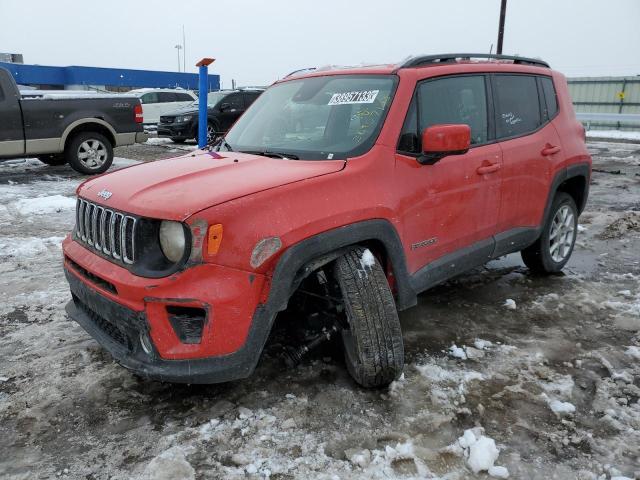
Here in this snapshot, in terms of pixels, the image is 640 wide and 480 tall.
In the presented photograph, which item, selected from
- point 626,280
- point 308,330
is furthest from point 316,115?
point 626,280

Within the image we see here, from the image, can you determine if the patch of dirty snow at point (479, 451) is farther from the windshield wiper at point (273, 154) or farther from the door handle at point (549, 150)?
the door handle at point (549, 150)

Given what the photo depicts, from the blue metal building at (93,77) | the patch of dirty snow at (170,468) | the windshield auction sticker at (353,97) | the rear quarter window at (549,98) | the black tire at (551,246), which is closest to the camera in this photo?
the patch of dirty snow at (170,468)

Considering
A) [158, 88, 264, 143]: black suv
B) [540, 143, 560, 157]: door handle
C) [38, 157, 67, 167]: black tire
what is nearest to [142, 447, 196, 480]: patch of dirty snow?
[540, 143, 560, 157]: door handle

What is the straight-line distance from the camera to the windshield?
3109 millimetres

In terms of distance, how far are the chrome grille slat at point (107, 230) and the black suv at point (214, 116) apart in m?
13.0

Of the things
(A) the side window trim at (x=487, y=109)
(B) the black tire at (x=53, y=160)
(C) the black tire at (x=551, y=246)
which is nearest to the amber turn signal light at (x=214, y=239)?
(A) the side window trim at (x=487, y=109)

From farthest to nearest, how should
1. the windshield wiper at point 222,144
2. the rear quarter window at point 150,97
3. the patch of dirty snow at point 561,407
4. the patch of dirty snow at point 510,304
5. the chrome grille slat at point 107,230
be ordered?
the rear quarter window at point 150,97 < the patch of dirty snow at point 510,304 < the windshield wiper at point 222,144 < the patch of dirty snow at point 561,407 < the chrome grille slat at point 107,230

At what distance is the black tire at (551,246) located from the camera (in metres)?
4.54

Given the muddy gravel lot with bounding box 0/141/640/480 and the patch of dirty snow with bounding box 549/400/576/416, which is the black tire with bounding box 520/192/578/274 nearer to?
the muddy gravel lot with bounding box 0/141/640/480

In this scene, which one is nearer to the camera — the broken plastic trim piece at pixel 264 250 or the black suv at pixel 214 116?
the broken plastic trim piece at pixel 264 250

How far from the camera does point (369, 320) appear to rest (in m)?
2.71

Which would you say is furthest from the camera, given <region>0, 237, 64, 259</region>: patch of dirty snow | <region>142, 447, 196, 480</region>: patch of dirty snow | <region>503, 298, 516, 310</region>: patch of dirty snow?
<region>0, 237, 64, 259</region>: patch of dirty snow

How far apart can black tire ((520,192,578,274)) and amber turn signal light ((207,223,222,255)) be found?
3.13m

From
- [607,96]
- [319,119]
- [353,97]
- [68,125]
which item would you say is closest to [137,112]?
[68,125]
